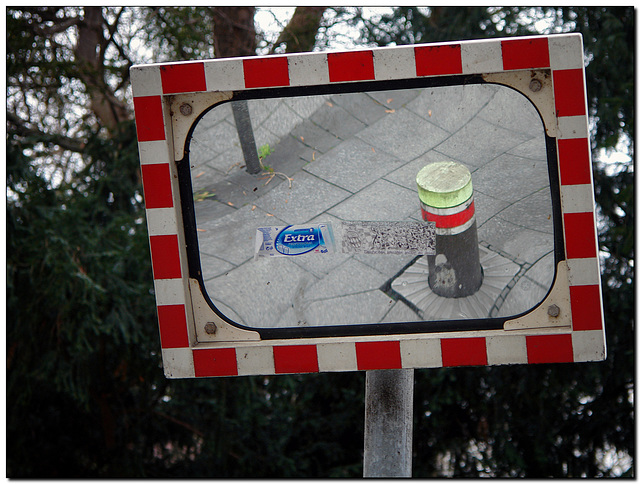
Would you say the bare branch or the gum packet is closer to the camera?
the gum packet

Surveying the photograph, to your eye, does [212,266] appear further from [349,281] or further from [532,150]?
[532,150]

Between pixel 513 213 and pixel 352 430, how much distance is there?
4565 millimetres

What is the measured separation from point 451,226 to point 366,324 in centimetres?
37

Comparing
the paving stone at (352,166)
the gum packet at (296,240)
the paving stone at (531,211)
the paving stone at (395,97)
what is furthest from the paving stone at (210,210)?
the paving stone at (531,211)

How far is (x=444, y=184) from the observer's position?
5.68ft

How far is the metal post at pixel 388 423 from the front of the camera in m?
1.91

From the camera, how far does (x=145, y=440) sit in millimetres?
5957

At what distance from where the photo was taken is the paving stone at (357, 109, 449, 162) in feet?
5.69

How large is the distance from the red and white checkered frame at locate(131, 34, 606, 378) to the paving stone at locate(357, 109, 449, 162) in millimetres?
116

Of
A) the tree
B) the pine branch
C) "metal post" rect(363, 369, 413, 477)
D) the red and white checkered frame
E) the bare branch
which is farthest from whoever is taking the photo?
the pine branch

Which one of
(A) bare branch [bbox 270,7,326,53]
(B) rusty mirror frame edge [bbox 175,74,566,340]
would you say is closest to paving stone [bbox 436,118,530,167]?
(B) rusty mirror frame edge [bbox 175,74,566,340]

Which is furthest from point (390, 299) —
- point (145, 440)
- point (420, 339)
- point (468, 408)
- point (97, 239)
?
point (145, 440)

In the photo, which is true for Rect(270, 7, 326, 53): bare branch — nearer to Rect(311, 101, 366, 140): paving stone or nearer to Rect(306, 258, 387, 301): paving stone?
Rect(311, 101, 366, 140): paving stone

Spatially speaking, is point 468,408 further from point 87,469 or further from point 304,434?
point 87,469
